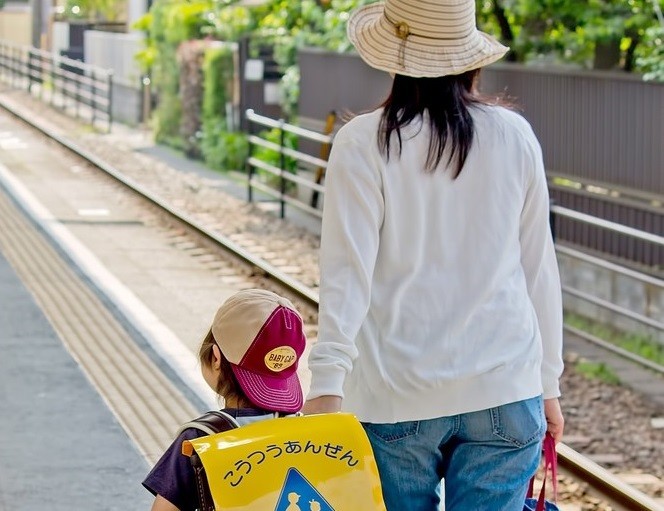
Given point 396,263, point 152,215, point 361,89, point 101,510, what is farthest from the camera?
point 361,89

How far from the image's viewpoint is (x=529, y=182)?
98.3 inches

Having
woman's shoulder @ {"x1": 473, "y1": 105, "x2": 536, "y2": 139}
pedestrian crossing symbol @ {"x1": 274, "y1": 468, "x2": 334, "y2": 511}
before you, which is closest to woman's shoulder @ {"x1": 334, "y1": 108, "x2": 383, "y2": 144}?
woman's shoulder @ {"x1": 473, "y1": 105, "x2": 536, "y2": 139}

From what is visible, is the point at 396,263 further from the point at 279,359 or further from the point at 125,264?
the point at 125,264

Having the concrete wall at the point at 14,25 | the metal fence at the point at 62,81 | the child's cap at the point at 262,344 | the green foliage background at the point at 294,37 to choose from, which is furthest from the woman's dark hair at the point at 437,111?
the concrete wall at the point at 14,25

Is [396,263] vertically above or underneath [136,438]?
above

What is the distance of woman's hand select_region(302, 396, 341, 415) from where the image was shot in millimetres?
2385

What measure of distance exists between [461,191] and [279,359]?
0.44 m

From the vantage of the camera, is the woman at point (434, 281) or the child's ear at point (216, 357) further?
the child's ear at point (216, 357)

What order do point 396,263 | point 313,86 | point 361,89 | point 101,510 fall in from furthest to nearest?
point 313,86 < point 361,89 < point 101,510 < point 396,263

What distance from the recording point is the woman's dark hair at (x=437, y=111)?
94.7 inches

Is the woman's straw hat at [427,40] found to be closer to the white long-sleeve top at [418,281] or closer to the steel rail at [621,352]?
the white long-sleeve top at [418,281]

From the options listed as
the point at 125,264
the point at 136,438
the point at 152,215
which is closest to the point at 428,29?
the point at 136,438

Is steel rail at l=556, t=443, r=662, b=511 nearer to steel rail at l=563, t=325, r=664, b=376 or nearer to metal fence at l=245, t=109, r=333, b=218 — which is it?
steel rail at l=563, t=325, r=664, b=376

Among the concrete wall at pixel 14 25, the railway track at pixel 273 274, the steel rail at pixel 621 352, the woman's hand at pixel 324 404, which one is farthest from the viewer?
the concrete wall at pixel 14 25
